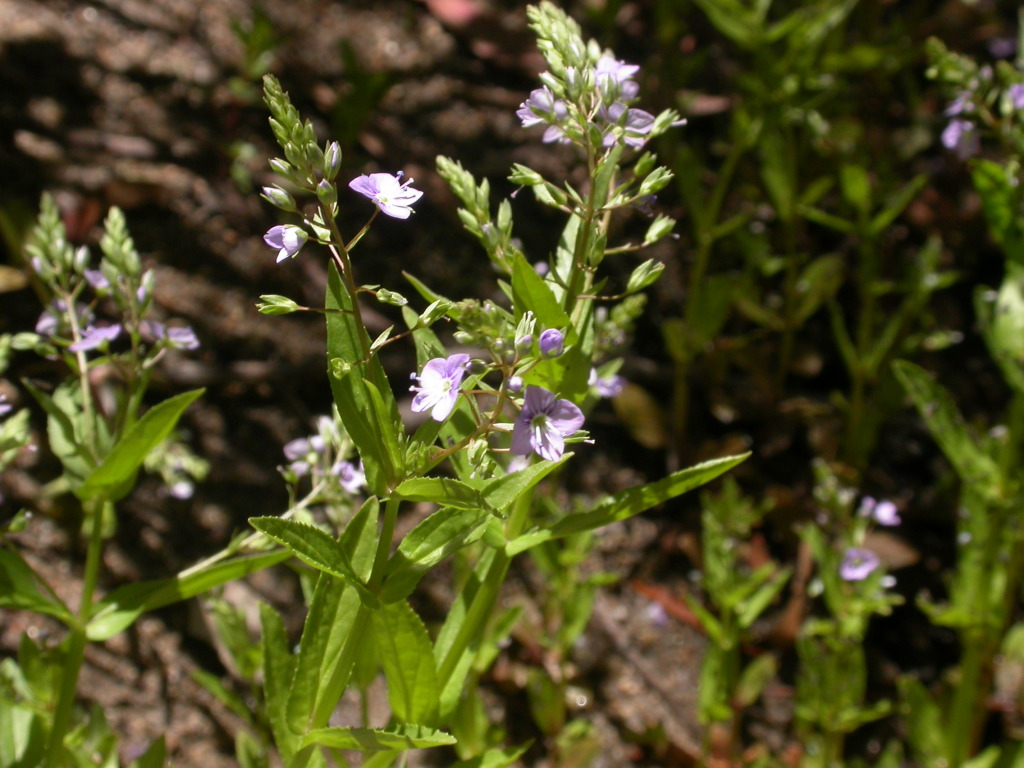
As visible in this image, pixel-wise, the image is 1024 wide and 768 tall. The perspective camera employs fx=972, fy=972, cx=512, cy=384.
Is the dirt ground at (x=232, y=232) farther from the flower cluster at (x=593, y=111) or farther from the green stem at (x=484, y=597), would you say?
the flower cluster at (x=593, y=111)

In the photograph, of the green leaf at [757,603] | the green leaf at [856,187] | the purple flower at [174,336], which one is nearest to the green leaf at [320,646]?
the purple flower at [174,336]

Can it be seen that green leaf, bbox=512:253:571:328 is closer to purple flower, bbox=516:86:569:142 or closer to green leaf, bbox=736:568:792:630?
purple flower, bbox=516:86:569:142

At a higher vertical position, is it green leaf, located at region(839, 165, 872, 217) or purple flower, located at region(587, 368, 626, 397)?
purple flower, located at region(587, 368, 626, 397)

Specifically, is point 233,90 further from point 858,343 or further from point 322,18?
point 858,343

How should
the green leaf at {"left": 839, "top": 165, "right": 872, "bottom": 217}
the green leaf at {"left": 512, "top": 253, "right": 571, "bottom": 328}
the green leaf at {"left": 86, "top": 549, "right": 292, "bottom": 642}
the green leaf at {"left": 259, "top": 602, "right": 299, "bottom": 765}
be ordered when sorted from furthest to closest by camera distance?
the green leaf at {"left": 839, "top": 165, "right": 872, "bottom": 217}
the green leaf at {"left": 86, "top": 549, "right": 292, "bottom": 642}
the green leaf at {"left": 259, "top": 602, "right": 299, "bottom": 765}
the green leaf at {"left": 512, "top": 253, "right": 571, "bottom": 328}

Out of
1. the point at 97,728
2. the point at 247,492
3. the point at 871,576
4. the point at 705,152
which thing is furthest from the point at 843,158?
the point at 97,728

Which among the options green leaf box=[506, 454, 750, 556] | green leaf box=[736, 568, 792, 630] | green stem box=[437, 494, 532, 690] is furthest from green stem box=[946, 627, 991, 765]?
green stem box=[437, 494, 532, 690]
